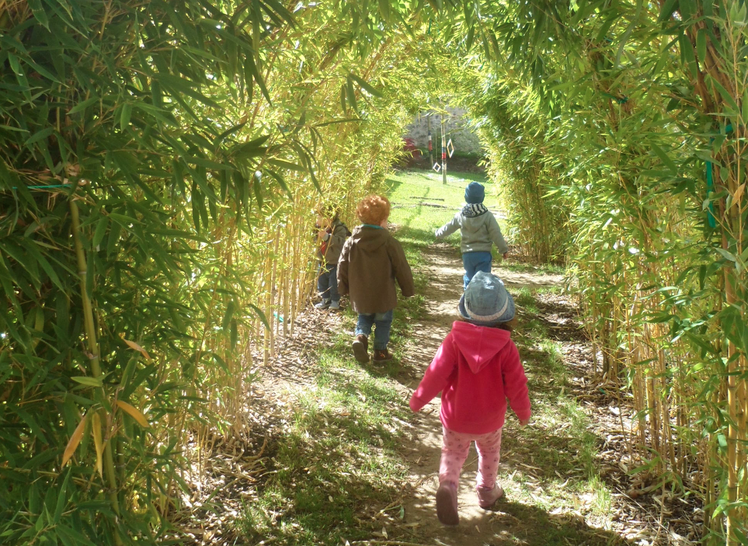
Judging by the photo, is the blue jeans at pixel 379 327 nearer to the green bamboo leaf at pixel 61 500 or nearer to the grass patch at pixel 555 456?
the grass patch at pixel 555 456

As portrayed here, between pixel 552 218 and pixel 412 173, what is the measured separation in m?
15.6

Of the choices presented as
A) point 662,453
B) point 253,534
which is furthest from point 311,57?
point 662,453

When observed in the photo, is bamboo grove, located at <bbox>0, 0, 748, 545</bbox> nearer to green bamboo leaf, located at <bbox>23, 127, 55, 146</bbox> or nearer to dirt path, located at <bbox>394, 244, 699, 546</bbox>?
green bamboo leaf, located at <bbox>23, 127, 55, 146</bbox>

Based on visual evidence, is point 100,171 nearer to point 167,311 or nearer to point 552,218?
point 167,311

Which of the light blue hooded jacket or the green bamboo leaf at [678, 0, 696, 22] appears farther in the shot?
the light blue hooded jacket

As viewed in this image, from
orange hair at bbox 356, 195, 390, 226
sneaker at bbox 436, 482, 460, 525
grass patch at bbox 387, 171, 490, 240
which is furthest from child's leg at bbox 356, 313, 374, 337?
grass patch at bbox 387, 171, 490, 240

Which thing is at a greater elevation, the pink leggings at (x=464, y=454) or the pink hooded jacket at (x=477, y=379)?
the pink hooded jacket at (x=477, y=379)

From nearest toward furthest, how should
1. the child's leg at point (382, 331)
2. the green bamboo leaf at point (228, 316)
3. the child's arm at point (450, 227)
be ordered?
the green bamboo leaf at point (228, 316) < the child's leg at point (382, 331) < the child's arm at point (450, 227)

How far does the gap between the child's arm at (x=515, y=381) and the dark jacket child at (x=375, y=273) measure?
181 centimetres

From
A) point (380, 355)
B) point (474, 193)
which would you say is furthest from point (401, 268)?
point (474, 193)

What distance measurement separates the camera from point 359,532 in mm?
2295

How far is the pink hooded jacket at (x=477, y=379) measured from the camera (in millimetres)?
2291

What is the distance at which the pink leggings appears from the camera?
94.3 inches

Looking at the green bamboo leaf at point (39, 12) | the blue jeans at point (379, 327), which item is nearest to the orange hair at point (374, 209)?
the blue jeans at point (379, 327)
